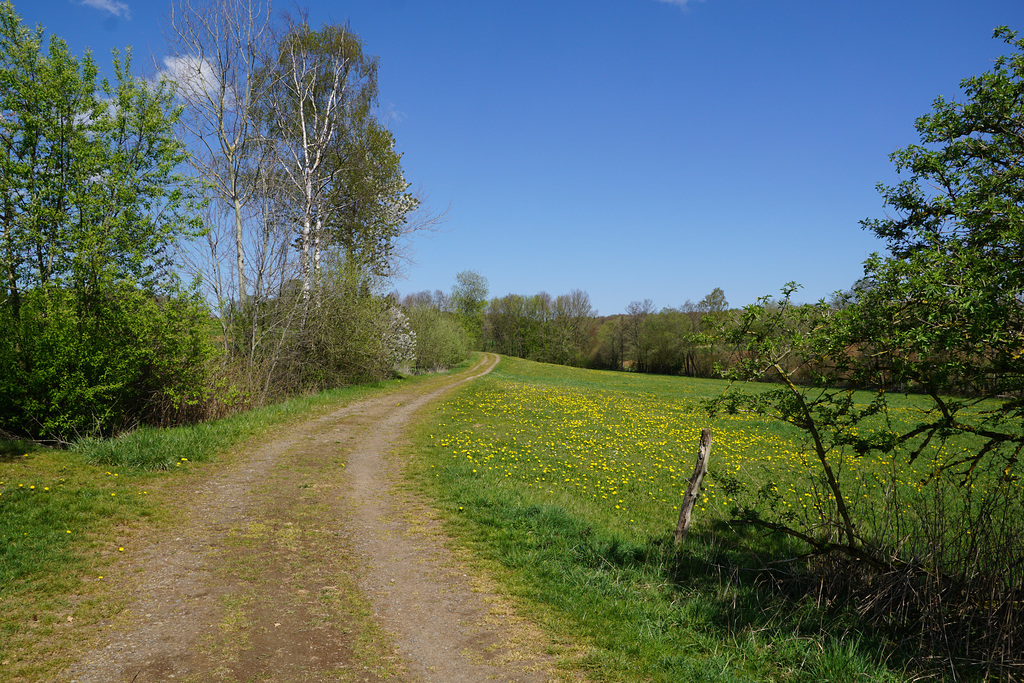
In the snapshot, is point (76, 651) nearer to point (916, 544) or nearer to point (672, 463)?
point (916, 544)

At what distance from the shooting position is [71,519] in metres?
7.32

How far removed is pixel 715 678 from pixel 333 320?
21683 mm

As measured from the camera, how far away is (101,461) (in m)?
9.74

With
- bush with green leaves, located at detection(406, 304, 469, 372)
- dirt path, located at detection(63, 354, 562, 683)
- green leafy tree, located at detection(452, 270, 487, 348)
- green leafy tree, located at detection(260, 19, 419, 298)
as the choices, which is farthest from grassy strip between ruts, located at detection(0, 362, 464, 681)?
green leafy tree, located at detection(452, 270, 487, 348)

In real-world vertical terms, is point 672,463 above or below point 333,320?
below

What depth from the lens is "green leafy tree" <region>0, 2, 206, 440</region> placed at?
10.4 metres

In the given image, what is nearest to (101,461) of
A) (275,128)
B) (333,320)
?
(333,320)

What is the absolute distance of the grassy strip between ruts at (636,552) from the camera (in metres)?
5.09

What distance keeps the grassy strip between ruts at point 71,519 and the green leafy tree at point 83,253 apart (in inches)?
44.3

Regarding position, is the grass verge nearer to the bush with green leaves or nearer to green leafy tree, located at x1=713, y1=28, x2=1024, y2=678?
green leafy tree, located at x1=713, y1=28, x2=1024, y2=678

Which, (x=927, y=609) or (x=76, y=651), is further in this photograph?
(x=927, y=609)

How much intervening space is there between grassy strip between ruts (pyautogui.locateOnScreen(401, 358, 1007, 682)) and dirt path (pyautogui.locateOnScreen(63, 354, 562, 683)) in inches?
29.1

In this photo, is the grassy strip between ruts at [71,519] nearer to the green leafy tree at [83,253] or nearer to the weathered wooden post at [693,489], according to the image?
the green leafy tree at [83,253]

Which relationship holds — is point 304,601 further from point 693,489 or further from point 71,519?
point 693,489
